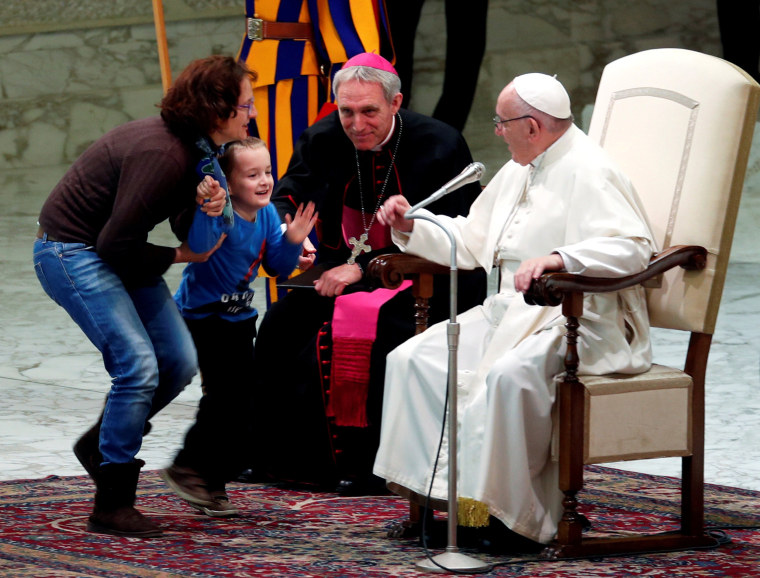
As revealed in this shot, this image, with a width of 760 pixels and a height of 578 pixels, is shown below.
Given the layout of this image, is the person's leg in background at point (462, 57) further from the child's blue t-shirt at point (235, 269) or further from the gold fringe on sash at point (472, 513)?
the gold fringe on sash at point (472, 513)

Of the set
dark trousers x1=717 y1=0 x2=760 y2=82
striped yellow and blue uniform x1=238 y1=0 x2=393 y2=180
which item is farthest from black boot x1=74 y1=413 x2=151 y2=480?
dark trousers x1=717 y1=0 x2=760 y2=82

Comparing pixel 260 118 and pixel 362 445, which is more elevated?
pixel 260 118

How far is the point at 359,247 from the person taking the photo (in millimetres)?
5188

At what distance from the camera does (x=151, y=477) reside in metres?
4.95

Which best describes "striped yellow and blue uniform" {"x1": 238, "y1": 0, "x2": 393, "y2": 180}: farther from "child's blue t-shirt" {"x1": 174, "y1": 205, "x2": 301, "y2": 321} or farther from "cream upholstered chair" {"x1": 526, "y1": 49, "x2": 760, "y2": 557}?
"cream upholstered chair" {"x1": 526, "y1": 49, "x2": 760, "y2": 557}

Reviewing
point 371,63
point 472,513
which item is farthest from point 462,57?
point 472,513

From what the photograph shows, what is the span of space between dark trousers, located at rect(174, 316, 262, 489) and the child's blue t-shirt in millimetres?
40

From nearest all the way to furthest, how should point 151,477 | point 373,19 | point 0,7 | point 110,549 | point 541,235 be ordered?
point 110,549 < point 541,235 < point 151,477 < point 373,19 < point 0,7

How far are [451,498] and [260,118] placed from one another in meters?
3.01

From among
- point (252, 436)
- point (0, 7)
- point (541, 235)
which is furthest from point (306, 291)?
point (0, 7)

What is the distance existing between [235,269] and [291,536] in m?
0.84

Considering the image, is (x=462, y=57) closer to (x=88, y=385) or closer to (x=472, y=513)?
(x=88, y=385)

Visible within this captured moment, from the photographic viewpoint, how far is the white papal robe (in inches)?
151

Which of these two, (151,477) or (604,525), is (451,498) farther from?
(151,477)
